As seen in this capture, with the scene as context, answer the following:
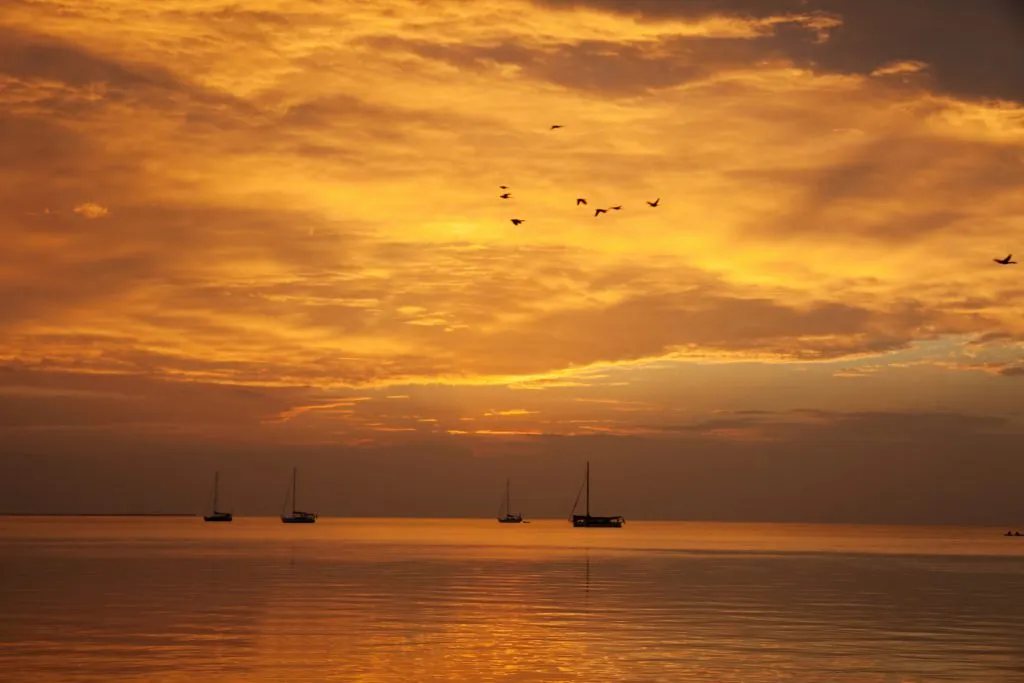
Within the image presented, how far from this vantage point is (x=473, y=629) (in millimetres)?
58812

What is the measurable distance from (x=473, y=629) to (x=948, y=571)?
265 feet

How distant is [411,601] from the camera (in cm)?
7575

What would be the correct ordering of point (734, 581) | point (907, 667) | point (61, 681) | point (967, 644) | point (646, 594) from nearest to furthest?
1. point (61, 681)
2. point (907, 667)
3. point (967, 644)
4. point (646, 594)
5. point (734, 581)

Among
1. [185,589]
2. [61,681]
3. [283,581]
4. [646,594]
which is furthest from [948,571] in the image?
[61,681]

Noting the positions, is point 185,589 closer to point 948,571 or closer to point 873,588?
point 873,588

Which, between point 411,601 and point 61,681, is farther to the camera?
point 411,601

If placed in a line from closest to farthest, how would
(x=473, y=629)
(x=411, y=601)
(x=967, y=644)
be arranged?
(x=967, y=644), (x=473, y=629), (x=411, y=601)

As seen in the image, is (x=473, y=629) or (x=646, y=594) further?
(x=646, y=594)

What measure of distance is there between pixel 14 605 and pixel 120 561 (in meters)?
58.4

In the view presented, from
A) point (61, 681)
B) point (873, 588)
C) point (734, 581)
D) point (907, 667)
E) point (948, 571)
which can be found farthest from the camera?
point (948, 571)

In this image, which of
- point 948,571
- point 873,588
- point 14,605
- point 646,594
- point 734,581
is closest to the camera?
point 14,605

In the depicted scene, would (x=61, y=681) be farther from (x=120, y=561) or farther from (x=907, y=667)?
(x=120, y=561)

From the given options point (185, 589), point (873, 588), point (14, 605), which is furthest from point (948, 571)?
point (14, 605)

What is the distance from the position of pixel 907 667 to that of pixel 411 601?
3565 centimetres
